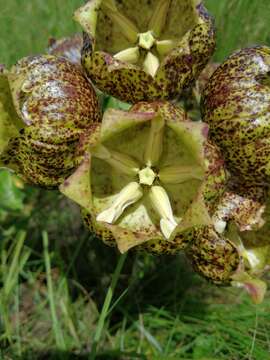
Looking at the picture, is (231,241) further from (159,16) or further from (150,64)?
(159,16)

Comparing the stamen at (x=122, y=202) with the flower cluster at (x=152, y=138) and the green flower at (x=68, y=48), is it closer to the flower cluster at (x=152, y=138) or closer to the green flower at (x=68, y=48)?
the flower cluster at (x=152, y=138)

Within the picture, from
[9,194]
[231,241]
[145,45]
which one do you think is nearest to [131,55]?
[145,45]

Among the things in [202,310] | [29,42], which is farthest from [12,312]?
[29,42]

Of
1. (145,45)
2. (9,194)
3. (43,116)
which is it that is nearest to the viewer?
(43,116)

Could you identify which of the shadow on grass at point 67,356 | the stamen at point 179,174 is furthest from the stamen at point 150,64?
the shadow on grass at point 67,356

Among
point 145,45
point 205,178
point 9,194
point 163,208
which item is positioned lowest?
point 9,194

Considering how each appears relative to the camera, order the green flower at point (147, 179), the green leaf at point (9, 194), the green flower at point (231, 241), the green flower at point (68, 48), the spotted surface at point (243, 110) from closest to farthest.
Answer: the green flower at point (147, 179) < the spotted surface at point (243, 110) < the green flower at point (231, 241) < the green flower at point (68, 48) < the green leaf at point (9, 194)

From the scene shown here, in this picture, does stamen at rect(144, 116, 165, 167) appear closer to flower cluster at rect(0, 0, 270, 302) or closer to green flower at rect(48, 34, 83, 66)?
flower cluster at rect(0, 0, 270, 302)
